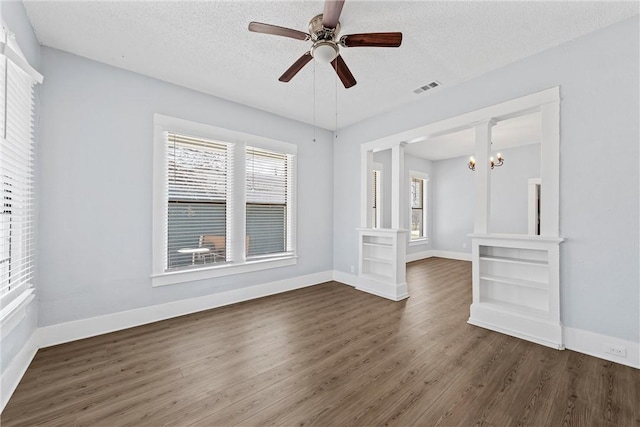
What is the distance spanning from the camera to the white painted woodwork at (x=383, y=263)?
4.18 metres

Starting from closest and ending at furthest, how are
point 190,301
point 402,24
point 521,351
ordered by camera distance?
point 402,24 < point 521,351 < point 190,301

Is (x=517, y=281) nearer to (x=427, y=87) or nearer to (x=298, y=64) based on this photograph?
(x=427, y=87)

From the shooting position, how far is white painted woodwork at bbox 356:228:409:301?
13.7ft

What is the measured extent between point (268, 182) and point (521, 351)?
3862mm

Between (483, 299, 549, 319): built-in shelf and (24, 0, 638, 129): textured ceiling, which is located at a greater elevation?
(24, 0, 638, 129): textured ceiling

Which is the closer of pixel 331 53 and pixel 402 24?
pixel 331 53

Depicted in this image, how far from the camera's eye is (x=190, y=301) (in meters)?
3.52

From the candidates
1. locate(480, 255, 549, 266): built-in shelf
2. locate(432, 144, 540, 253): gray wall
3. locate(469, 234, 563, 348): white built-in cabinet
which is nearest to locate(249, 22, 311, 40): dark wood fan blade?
locate(469, 234, 563, 348): white built-in cabinet

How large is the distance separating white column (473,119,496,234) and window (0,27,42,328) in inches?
167

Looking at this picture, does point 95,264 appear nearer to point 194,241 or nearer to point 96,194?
point 96,194

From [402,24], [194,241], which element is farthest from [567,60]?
[194,241]

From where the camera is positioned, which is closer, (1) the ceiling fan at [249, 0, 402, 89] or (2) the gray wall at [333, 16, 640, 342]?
(1) the ceiling fan at [249, 0, 402, 89]

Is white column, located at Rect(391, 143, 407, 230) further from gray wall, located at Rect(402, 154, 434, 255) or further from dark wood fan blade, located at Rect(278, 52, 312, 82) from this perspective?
gray wall, located at Rect(402, 154, 434, 255)

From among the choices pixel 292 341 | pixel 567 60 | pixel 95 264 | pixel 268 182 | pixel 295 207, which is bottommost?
pixel 292 341
